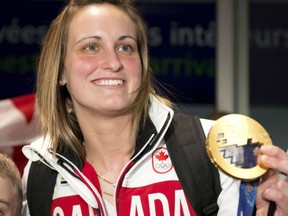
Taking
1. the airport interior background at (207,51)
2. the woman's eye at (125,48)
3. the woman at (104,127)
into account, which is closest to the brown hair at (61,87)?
the woman at (104,127)

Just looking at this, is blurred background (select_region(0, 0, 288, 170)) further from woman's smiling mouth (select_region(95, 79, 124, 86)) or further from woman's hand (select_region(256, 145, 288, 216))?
woman's hand (select_region(256, 145, 288, 216))

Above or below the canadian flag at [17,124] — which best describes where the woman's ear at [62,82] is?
above

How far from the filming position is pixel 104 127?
10.3 ft

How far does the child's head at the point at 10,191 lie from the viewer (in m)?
3.05

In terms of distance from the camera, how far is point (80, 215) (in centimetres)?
304

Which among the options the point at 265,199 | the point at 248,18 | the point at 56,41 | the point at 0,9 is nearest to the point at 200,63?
the point at 248,18

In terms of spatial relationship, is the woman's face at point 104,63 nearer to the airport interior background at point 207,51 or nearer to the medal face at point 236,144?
the medal face at point 236,144

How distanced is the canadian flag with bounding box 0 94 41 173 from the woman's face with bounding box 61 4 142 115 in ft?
5.06

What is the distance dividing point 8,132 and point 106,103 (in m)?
1.75

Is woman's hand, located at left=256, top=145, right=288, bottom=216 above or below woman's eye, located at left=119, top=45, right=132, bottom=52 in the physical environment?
below

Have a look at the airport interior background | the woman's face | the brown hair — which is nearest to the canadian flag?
the airport interior background

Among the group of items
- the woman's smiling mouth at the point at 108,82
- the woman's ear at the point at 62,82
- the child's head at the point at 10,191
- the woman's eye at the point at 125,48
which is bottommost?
the child's head at the point at 10,191

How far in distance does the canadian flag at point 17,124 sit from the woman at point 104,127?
1.36 meters

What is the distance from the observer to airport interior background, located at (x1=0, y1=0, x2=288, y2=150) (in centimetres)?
571
